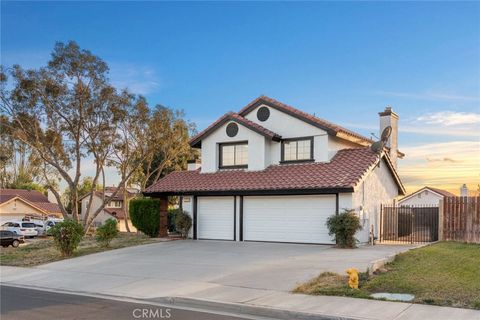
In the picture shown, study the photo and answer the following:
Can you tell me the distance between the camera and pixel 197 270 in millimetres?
15336

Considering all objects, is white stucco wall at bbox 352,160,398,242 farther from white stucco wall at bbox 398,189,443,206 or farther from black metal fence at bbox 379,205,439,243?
white stucco wall at bbox 398,189,443,206

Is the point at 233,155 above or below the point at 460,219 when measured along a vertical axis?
above

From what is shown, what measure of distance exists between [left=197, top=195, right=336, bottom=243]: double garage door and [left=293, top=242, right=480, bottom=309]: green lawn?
6.59 m

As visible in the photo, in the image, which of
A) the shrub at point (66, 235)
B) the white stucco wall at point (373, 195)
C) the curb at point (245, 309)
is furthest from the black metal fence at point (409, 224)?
the curb at point (245, 309)

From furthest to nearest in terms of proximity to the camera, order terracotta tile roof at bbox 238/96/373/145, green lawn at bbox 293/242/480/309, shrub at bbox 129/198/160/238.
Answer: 1. shrub at bbox 129/198/160/238
2. terracotta tile roof at bbox 238/96/373/145
3. green lawn at bbox 293/242/480/309

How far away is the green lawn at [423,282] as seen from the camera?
10190mm

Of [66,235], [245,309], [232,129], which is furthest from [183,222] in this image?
[245,309]

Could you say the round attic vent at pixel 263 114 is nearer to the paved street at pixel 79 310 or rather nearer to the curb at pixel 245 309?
the paved street at pixel 79 310

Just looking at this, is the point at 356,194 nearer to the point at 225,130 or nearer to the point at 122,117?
the point at 225,130

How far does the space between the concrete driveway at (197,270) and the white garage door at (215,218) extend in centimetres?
251

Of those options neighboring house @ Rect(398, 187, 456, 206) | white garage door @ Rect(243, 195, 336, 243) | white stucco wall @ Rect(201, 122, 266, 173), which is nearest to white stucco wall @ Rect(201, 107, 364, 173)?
white stucco wall @ Rect(201, 122, 266, 173)

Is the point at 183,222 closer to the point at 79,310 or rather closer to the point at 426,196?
the point at 79,310

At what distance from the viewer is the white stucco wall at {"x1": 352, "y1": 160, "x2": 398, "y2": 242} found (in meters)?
21.7

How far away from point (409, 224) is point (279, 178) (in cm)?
672
